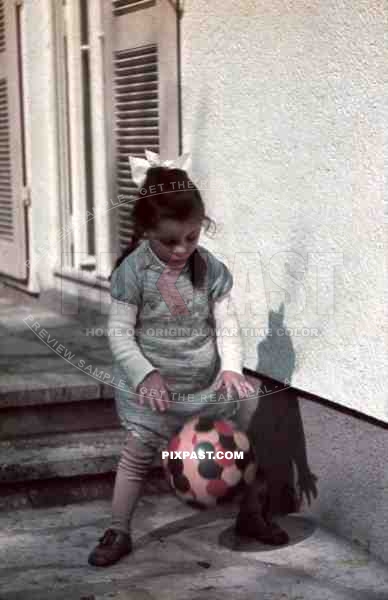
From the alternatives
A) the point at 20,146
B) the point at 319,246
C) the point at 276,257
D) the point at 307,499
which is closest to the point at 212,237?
the point at 276,257

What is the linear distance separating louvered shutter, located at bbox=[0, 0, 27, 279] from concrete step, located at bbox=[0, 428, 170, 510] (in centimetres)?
310

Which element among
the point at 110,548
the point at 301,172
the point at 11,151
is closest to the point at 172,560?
the point at 110,548

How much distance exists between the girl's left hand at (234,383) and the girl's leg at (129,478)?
40 centimetres

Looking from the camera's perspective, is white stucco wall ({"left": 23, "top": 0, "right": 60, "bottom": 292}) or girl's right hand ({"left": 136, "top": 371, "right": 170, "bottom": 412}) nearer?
girl's right hand ({"left": 136, "top": 371, "right": 170, "bottom": 412})

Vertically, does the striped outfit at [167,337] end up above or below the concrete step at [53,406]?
above

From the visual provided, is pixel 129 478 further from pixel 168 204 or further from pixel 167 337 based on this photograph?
pixel 168 204

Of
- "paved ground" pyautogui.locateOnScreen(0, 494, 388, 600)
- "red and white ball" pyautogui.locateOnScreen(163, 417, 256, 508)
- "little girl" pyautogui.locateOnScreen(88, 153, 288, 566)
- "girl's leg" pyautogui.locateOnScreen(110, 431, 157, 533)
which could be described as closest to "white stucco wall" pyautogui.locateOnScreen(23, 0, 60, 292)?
"paved ground" pyautogui.locateOnScreen(0, 494, 388, 600)

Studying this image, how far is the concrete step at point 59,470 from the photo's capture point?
5.07 metres

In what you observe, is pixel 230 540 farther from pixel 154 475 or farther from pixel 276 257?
pixel 276 257

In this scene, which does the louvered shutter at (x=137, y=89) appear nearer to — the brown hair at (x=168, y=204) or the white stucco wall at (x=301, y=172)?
the white stucco wall at (x=301, y=172)

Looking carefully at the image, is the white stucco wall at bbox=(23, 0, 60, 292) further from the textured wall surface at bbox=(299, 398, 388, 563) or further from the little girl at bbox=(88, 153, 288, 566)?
the textured wall surface at bbox=(299, 398, 388, 563)


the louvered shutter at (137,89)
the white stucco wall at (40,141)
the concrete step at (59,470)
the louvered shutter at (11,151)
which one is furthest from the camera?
the louvered shutter at (11,151)

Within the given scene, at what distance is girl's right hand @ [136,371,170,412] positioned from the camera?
4.16 metres

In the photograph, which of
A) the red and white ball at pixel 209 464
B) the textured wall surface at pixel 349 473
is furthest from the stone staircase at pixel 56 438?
the red and white ball at pixel 209 464
